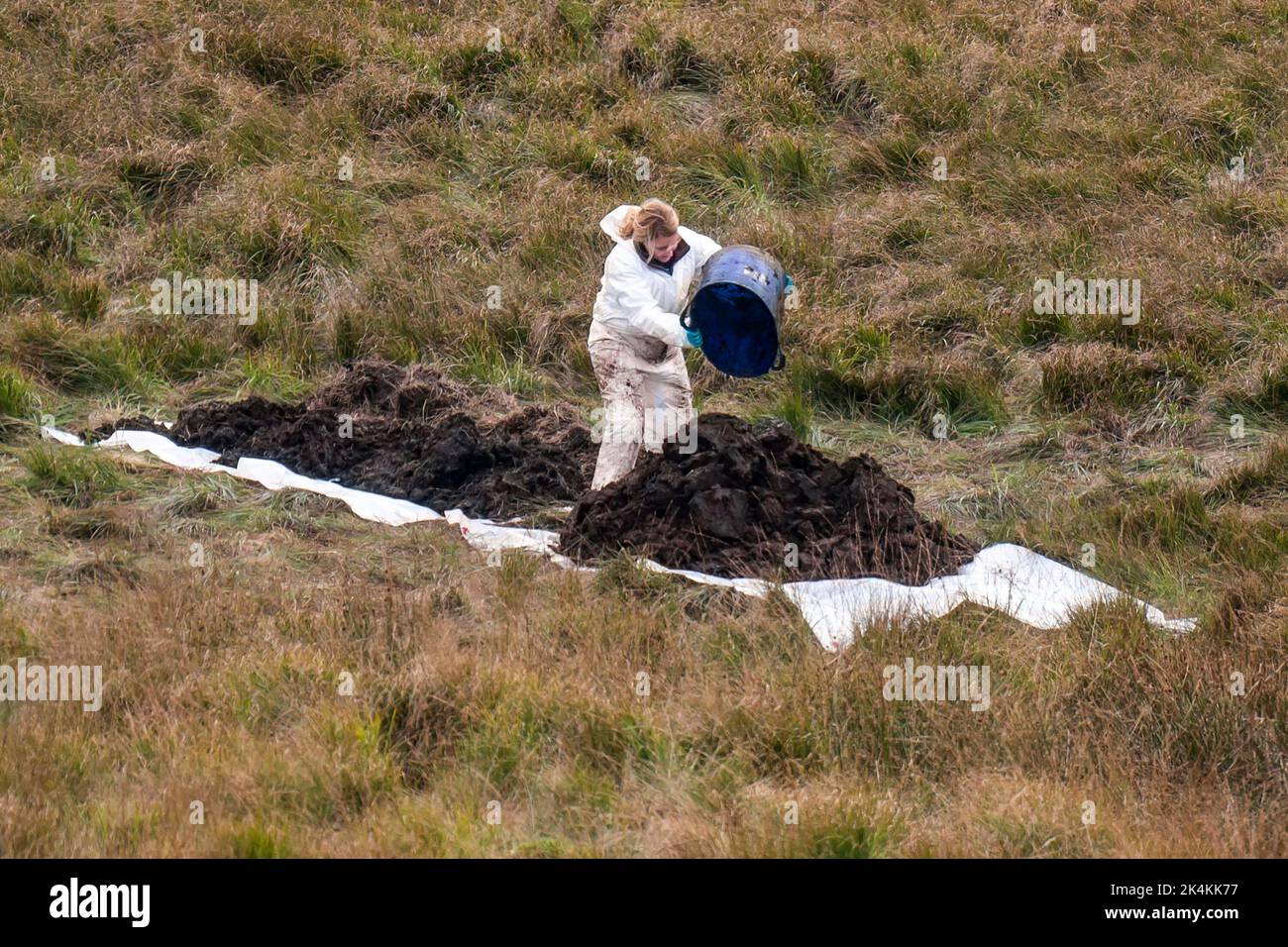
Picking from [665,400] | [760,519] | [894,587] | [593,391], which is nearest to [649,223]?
[665,400]

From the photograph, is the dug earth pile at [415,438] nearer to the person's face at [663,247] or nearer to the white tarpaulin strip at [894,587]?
the white tarpaulin strip at [894,587]

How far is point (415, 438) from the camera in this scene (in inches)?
372

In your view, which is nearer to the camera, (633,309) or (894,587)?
(894,587)

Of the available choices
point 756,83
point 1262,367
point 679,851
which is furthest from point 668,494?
point 756,83

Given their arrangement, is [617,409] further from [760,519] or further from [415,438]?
[415,438]

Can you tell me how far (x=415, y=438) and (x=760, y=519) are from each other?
2.73 meters

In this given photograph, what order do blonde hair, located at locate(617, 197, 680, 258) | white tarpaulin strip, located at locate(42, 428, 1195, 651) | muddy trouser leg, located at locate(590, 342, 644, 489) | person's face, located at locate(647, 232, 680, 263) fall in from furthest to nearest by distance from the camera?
muddy trouser leg, located at locate(590, 342, 644, 489) → person's face, located at locate(647, 232, 680, 263) → blonde hair, located at locate(617, 197, 680, 258) → white tarpaulin strip, located at locate(42, 428, 1195, 651)

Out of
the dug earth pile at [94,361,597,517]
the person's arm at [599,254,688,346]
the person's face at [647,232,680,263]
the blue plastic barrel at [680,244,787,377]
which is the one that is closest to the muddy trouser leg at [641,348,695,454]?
the person's arm at [599,254,688,346]

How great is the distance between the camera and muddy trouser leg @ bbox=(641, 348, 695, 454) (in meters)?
8.16

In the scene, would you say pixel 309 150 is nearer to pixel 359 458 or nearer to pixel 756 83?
pixel 756 83

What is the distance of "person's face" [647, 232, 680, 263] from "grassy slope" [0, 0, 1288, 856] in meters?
1.73

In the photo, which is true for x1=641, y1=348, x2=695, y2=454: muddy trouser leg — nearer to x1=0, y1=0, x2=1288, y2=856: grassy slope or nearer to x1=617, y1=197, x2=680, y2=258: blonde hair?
x1=617, y1=197, x2=680, y2=258: blonde hair

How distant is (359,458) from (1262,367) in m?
5.73

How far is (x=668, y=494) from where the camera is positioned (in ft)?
25.1
